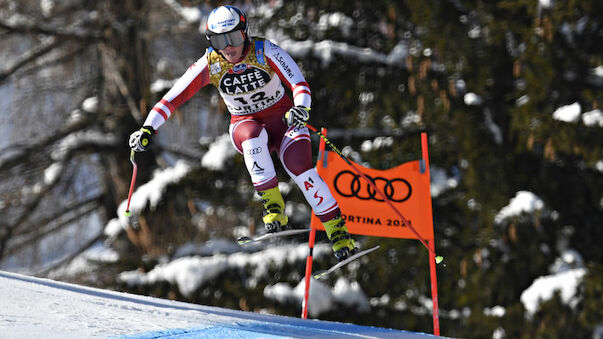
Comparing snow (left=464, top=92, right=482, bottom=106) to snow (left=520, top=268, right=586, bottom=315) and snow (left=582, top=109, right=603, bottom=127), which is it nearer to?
snow (left=582, top=109, right=603, bottom=127)

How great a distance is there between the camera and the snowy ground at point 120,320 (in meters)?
3.06

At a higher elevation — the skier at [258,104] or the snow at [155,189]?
the snow at [155,189]

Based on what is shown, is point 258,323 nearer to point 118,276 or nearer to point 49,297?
point 49,297

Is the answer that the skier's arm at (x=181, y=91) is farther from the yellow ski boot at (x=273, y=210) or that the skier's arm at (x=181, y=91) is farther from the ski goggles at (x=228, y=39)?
the yellow ski boot at (x=273, y=210)

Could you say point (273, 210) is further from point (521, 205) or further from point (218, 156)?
point (521, 205)

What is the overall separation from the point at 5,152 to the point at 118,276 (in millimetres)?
2374

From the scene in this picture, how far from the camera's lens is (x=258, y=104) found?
436cm

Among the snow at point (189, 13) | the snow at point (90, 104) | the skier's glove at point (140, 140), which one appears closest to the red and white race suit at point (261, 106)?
the skier's glove at point (140, 140)

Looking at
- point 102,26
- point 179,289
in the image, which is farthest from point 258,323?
point 102,26

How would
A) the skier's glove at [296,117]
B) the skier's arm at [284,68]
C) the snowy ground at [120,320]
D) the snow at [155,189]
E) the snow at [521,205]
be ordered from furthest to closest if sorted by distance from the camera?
the snow at [155,189], the snow at [521,205], the skier's arm at [284,68], the skier's glove at [296,117], the snowy ground at [120,320]

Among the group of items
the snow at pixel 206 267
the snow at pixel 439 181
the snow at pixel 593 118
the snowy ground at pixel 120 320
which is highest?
the snow at pixel 593 118

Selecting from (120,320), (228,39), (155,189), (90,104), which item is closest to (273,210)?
(228,39)

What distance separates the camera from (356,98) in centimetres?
873

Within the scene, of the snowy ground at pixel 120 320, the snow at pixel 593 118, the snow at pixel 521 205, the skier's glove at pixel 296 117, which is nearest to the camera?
the snowy ground at pixel 120 320
